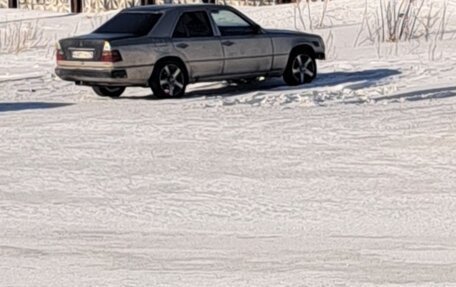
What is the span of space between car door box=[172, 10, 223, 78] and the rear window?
1.35 feet

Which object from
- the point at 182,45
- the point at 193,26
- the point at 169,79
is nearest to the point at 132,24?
the point at 182,45

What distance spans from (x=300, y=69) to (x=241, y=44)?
1390 millimetres

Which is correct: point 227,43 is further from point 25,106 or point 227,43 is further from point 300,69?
point 25,106

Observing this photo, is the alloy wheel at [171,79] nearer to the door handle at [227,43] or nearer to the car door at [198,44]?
the car door at [198,44]

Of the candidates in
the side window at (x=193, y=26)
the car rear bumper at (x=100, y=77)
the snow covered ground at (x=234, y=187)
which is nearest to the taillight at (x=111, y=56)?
the car rear bumper at (x=100, y=77)

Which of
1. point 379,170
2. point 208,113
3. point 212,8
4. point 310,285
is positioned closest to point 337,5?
point 212,8

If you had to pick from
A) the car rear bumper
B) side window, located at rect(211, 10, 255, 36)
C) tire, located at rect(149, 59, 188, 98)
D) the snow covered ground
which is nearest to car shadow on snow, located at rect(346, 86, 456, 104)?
the snow covered ground

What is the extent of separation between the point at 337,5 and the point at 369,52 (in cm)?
923

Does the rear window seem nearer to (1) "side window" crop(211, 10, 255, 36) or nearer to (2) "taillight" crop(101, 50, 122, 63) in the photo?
(2) "taillight" crop(101, 50, 122, 63)

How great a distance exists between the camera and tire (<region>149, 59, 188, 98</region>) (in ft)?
61.8

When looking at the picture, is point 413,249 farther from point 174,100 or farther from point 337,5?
point 337,5

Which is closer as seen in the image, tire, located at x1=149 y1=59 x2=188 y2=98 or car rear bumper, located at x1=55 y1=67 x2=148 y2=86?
car rear bumper, located at x1=55 y1=67 x2=148 y2=86

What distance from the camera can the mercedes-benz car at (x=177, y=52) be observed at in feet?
60.8

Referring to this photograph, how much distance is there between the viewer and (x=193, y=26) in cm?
1961
